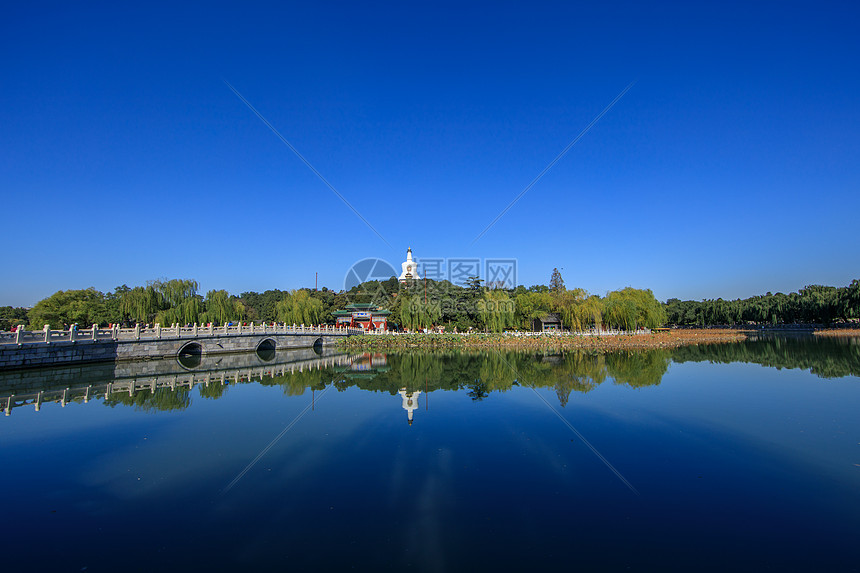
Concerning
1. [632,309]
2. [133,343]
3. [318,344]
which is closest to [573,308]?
[632,309]

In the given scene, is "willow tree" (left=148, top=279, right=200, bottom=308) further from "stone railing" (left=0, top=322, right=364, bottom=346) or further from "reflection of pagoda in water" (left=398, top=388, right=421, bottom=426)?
"reflection of pagoda in water" (left=398, top=388, right=421, bottom=426)

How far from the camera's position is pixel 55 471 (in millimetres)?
6516

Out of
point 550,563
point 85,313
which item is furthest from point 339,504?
point 85,313

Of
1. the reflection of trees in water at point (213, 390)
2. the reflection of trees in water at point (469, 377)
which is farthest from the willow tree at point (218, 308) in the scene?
the reflection of trees in water at point (213, 390)

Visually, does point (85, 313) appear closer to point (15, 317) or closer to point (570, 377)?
point (15, 317)

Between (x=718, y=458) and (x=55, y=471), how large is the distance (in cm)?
999

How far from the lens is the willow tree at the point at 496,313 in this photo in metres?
36.2

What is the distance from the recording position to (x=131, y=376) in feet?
56.1

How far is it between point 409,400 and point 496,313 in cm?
2439

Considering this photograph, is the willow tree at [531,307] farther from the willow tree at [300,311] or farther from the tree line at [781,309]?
the tree line at [781,309]

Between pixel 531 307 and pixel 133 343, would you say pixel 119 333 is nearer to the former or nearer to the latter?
pixel 133 343

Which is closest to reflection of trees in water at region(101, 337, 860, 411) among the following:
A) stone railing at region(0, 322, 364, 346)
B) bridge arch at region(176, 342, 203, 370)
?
bridge arch at region(176, 342, 203, 370)

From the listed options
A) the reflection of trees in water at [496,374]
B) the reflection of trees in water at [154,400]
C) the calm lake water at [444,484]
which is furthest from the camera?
the reflection of trees in water at [496,374]

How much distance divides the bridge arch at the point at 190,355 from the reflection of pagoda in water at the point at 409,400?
12975mm
